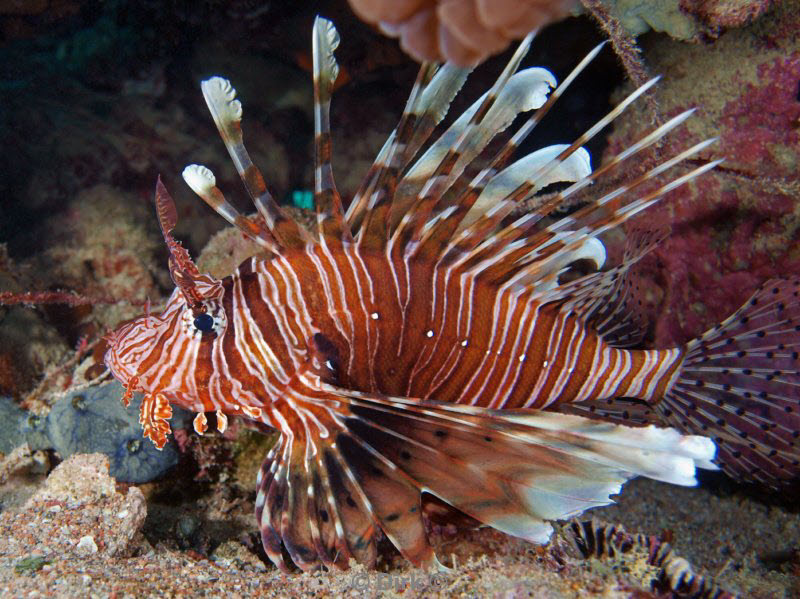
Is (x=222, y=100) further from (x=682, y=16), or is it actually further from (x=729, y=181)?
(x=729, y=181)

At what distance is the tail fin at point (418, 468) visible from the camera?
1.98 m

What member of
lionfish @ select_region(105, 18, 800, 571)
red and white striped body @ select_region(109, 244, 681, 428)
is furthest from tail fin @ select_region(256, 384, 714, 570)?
red and white striped body @ select_region(109, 244, 681, 428)

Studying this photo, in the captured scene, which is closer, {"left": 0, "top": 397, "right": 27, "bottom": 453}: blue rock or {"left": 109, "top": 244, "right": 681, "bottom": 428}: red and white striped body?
{"left": 109, "top": 244, "right": 681, "bottom": 428}: red and white striped body

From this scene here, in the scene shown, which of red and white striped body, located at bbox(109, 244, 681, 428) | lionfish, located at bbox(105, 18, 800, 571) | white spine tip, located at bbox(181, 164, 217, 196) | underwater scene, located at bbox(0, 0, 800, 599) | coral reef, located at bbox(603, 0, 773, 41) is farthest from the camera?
coral reef, located at bbox(603, 0, 773, 41)

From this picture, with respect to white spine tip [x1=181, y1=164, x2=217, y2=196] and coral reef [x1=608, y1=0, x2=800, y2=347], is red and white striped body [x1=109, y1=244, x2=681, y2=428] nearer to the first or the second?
white spine tip [x1=181, y1=164, x2=217, y2=196]

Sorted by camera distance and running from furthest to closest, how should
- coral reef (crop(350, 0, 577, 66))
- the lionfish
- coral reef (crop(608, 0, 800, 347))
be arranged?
coral reef (crop(608, 0, 800, 347))
the lionfish
coral reef (crop(350, 0, 577, 66))

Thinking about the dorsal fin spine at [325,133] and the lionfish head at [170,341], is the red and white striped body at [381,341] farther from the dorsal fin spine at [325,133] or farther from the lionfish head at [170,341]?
the dorsal fin spine at [325,133]

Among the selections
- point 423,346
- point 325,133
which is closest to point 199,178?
point 325,133

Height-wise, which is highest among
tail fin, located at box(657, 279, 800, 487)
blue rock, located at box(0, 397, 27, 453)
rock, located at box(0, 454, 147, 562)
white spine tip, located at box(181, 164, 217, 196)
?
white spine tip, located at box(181, 164, 217, 196)

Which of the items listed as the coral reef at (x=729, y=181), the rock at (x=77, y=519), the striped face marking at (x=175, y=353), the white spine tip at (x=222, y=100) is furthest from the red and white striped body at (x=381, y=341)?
the coral reef at (x=729, y=181)

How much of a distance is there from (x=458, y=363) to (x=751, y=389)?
1.81 metres

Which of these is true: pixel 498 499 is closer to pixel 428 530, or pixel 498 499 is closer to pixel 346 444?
pixel 428 530

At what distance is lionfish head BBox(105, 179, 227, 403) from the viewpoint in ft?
8.32

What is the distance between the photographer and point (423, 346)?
9.17ft
